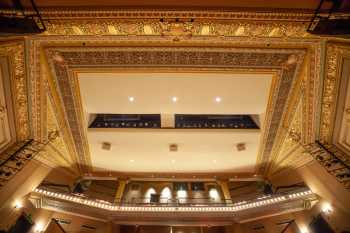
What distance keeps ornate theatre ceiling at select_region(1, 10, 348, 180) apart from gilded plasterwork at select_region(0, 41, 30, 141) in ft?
0.12

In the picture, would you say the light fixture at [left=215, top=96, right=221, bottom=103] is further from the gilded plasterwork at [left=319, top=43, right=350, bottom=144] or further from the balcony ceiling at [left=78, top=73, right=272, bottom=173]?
the gilded plasterwork at [left=319, top=43, right=350, bottom=144]

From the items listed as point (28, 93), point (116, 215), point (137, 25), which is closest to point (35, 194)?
point (116, 215)

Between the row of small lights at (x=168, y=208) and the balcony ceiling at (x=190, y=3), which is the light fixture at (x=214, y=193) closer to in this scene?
the row of small lights at (x=168, y=208)

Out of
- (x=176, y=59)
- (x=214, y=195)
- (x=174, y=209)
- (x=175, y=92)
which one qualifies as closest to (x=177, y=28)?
(x=176, y=59)

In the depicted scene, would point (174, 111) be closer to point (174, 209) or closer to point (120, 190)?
point (174, 209)

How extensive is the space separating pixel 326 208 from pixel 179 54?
22.5ft

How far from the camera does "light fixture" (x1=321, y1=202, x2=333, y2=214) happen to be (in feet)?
19.8

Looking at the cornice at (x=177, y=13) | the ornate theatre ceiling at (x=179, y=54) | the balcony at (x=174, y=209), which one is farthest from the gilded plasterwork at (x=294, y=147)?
the cornice at (x=177, y=13)

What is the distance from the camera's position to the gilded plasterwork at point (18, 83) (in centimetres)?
488

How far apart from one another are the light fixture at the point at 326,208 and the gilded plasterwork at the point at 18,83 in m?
10.1

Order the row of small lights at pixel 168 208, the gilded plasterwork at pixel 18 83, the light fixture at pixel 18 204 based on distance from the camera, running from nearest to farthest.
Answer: the gilded plasterwork at pixel 18 83, the light fixture at pixel 18 204, the row of small lights at pixel 168 208

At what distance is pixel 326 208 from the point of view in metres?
6.20

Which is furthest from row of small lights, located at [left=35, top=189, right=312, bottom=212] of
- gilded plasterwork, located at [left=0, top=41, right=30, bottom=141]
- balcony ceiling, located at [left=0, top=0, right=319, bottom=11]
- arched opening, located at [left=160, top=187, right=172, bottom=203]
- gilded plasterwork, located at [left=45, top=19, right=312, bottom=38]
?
balcony ceiling, located at [left=0, top=0, right=319, bottom=11]

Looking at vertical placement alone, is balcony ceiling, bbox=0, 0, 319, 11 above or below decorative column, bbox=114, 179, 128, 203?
below
